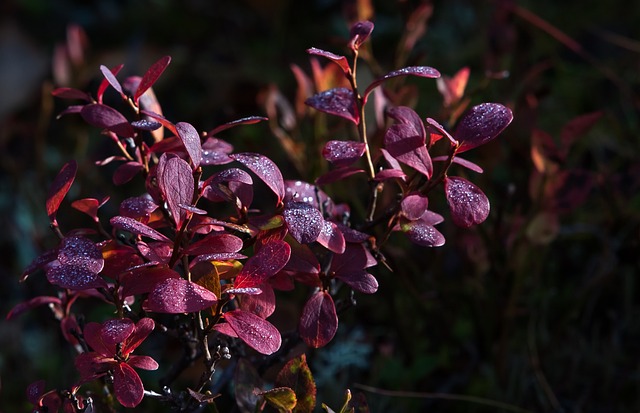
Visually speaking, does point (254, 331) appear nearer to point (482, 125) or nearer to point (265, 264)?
point (265, 264)

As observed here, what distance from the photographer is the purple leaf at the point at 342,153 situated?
92 cm

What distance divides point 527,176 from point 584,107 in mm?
925

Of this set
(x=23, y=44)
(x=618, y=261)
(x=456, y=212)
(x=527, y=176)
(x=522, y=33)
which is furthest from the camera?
(x=23, y=44)

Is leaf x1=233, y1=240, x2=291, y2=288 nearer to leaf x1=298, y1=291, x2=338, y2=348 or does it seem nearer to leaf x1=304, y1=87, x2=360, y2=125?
leaf x1=298, y1=291, x2=338, y2=348

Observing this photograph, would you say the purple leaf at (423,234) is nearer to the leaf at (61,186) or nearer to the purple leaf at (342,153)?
the purple leaf at (342,153)

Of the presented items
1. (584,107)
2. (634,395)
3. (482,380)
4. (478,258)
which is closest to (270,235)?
(478,258)

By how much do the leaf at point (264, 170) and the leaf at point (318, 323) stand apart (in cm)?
13

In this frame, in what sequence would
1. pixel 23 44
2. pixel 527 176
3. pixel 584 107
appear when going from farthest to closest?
1. pixel 23 44
2. pixel 584 107
3. pixel 527 176

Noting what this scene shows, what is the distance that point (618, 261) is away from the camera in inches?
59.8

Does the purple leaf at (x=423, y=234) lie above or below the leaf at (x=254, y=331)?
above

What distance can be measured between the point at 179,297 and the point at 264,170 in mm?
179

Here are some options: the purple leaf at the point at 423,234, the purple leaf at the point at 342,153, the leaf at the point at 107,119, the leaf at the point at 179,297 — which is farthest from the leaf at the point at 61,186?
the purple leaf at the point at 423,234

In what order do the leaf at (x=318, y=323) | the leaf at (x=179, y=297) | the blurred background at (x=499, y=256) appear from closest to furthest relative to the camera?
the leaf at (x=179, y=297)
the leaf at (x=318, y=323)
the blurred background at (x=499, y=256)

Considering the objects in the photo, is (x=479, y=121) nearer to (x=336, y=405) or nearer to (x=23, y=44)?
(x=336, y=405)
